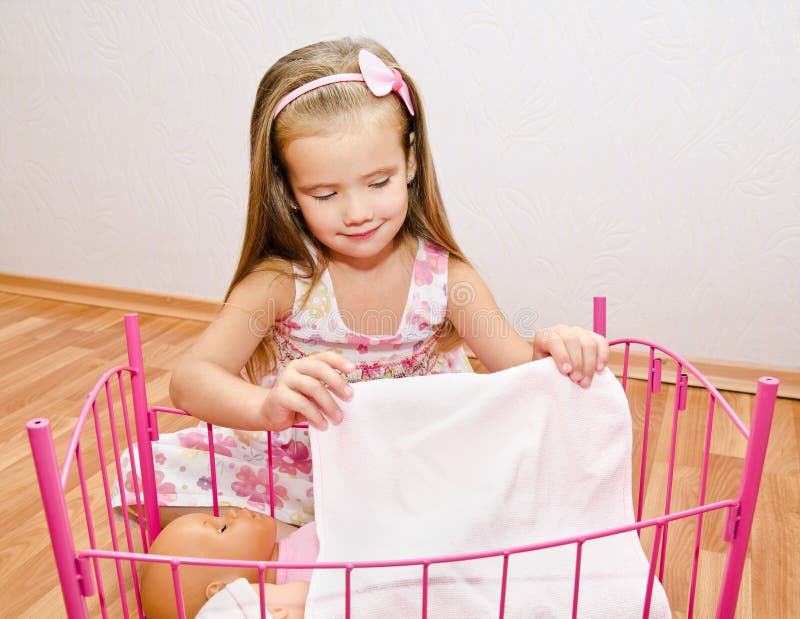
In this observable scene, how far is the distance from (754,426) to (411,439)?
23 cm

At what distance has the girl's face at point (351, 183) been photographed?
2.02 ft

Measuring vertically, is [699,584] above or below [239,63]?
below

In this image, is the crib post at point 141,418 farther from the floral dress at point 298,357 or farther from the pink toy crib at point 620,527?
the floral dress at point 298,357

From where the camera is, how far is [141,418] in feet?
2.05

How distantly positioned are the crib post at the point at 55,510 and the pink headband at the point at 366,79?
33 cm

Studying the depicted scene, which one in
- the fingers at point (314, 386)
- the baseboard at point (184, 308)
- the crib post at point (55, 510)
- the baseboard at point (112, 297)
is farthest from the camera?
the baseboard at point (112, 297)

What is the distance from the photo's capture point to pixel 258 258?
2.43 feet

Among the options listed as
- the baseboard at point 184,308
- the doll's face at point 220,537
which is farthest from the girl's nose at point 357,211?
the baseboard at point 184,308

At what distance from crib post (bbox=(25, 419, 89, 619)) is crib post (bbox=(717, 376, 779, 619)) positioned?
38 cm

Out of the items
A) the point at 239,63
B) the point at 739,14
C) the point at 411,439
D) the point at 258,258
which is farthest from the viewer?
the point at 239,63

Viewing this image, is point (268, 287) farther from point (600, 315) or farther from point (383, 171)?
point (600, 315)

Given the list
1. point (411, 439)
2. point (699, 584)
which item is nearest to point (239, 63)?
point (411, 439)

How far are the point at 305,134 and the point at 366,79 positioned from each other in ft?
0.22

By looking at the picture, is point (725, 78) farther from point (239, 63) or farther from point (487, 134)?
point (239, 63)
